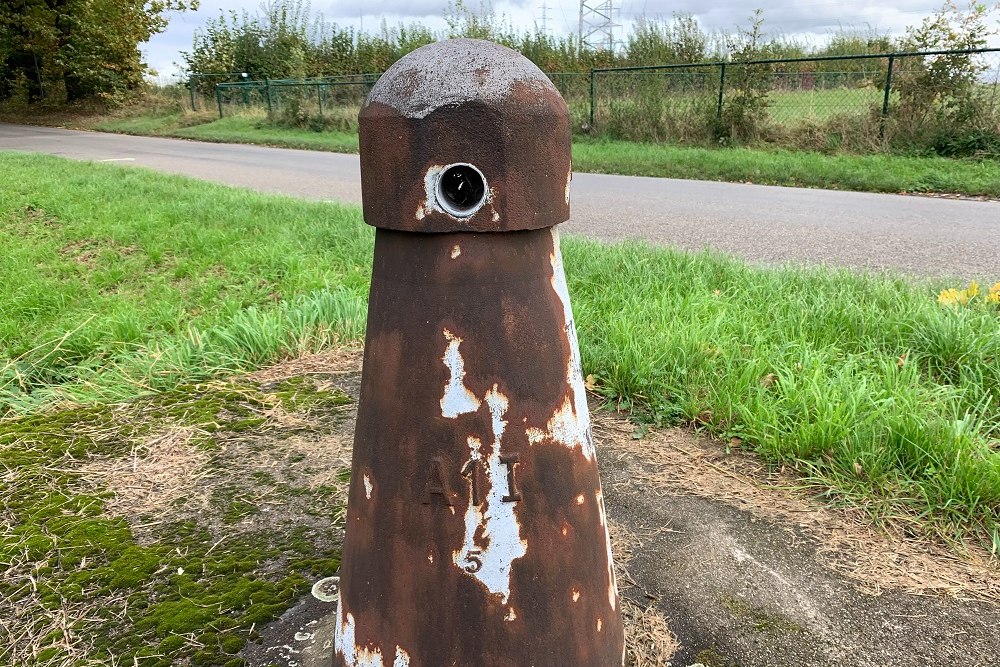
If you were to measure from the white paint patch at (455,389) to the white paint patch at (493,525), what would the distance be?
0.12ft

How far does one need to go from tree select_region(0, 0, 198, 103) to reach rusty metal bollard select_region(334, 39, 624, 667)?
86.9 feet

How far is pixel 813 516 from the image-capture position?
7.56ft

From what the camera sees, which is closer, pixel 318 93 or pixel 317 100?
pixel 318 93

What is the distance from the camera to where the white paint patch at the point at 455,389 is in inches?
52.4

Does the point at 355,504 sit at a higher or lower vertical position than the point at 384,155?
lower

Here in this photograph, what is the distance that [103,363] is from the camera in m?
3.87

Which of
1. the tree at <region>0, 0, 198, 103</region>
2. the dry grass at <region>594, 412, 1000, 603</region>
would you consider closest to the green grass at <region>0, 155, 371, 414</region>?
the dry grass at <region>594, 412, 1000, 603</region>

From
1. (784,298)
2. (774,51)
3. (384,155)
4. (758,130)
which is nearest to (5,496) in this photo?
(384,155)

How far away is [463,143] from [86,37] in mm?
27809

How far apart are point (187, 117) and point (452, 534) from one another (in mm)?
23036

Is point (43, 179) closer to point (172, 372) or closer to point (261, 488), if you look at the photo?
point (172, 372)

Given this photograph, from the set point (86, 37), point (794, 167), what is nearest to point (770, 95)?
point (794, 167)

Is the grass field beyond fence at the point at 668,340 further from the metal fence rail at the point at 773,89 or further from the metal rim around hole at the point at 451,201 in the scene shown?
the metal fence rail at the point at 773,89

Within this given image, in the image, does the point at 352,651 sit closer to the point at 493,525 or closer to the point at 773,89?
the point at 493,525
